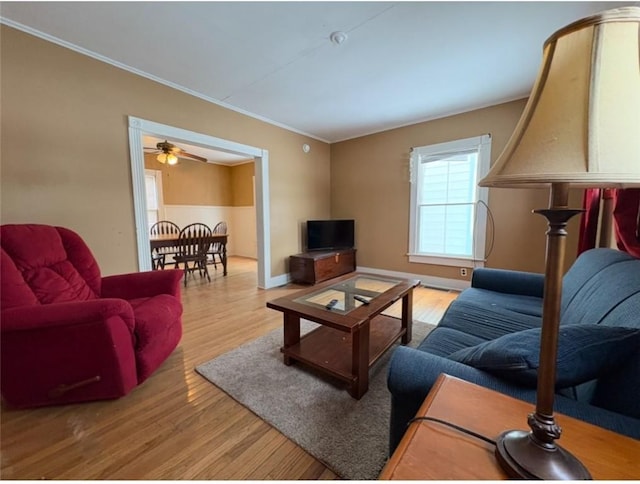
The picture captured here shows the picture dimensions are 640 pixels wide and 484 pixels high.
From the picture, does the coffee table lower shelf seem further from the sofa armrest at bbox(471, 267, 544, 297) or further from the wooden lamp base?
the wooden lamp base

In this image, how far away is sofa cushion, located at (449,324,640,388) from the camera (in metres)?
0.76

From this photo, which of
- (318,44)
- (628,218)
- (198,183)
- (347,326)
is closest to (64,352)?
(347,326)

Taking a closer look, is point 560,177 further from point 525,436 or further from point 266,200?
point 266,200

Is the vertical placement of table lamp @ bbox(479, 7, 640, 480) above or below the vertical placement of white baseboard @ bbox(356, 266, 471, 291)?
above

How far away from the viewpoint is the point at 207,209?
6574mm

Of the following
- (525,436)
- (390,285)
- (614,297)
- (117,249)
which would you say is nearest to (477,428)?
(525,436)

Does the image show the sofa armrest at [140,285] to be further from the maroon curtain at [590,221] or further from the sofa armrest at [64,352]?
the maroon curtain at [590,221]

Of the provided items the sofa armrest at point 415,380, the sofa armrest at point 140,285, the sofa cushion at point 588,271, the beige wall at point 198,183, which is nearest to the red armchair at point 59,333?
the sofa armrest at point 140,285

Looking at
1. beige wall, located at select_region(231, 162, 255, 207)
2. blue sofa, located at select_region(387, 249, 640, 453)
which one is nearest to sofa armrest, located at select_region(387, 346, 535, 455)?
blue sofa, located at select_region(387, 249, 640, 453)

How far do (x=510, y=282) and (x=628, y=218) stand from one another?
2.60 ft

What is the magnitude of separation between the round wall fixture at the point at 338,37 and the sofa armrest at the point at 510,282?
2239mm

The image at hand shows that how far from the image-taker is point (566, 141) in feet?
1.56

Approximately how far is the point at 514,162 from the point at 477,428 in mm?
622

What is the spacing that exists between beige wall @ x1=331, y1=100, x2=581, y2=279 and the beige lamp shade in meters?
3.37
